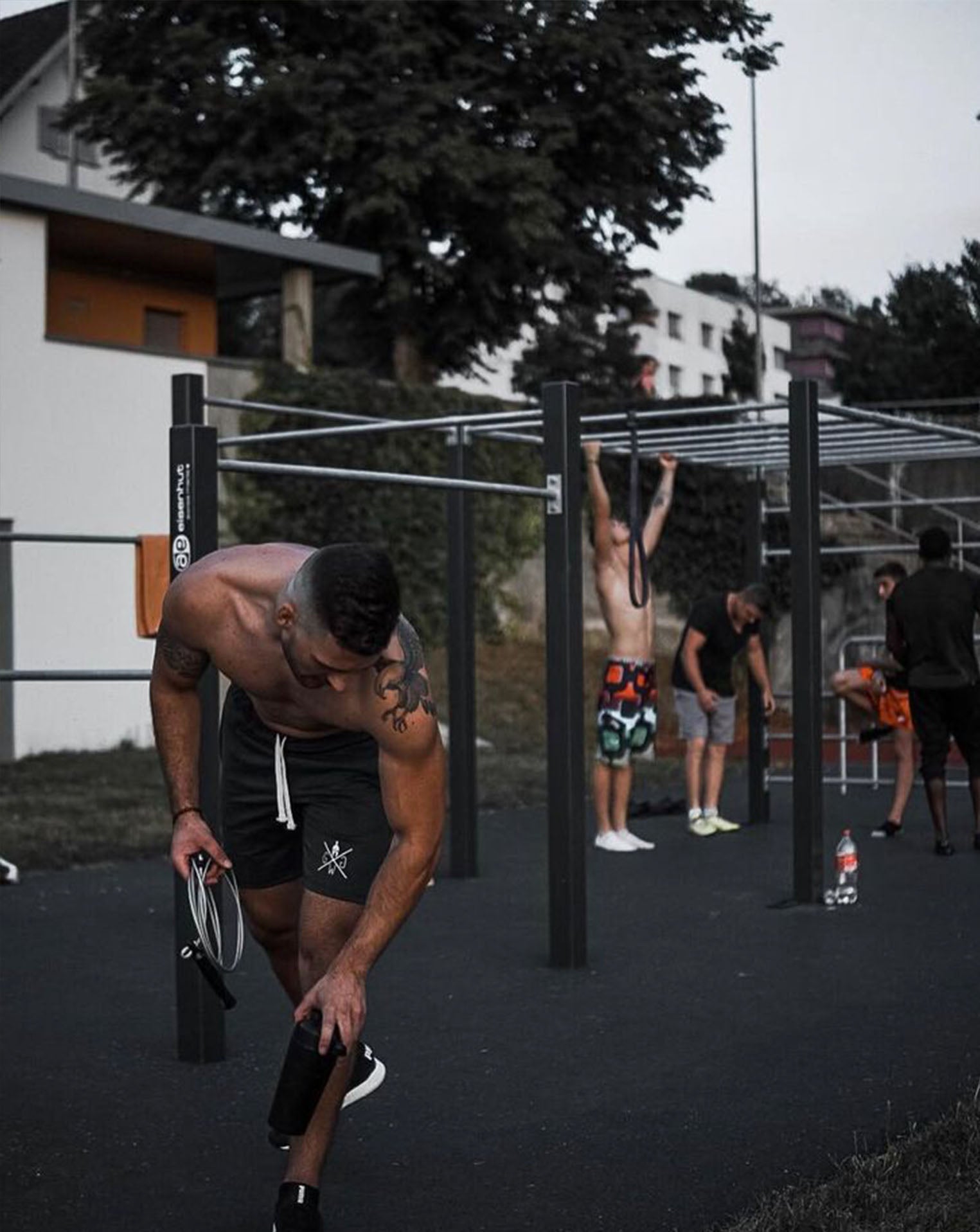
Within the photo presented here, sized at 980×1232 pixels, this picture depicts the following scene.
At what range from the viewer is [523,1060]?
520 centimetres

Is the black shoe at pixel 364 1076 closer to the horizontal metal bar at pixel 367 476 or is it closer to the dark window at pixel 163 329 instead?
the horizontal metal bar at pixel 367 476

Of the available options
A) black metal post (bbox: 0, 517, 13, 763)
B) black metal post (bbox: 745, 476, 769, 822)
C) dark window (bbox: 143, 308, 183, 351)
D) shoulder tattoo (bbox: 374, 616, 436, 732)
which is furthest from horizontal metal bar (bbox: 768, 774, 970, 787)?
dark window (bbox: 143, 308, 183, 351)

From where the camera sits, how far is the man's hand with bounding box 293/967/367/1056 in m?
3.27

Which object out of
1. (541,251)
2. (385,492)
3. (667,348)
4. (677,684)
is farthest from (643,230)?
(667,348)

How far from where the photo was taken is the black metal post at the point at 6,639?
12836mm

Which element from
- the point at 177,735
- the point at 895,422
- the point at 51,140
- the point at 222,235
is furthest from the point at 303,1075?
the point at 51,140

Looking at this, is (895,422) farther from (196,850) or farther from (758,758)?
(196,850)

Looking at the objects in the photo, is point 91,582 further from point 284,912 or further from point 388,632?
point 388,632

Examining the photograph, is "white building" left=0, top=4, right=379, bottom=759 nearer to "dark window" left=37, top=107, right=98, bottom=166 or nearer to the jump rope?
the jump rope

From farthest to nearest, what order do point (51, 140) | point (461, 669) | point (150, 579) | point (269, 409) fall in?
1. point (51, 140)
2. point (461, 669)
3. point (269, 409)
4. point (150, 579)

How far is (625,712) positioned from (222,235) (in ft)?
34.0

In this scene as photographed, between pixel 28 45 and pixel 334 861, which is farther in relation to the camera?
pixel 28 45

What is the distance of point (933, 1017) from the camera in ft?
18.5

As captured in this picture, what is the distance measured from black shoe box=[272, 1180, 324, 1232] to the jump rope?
0.53 meters
